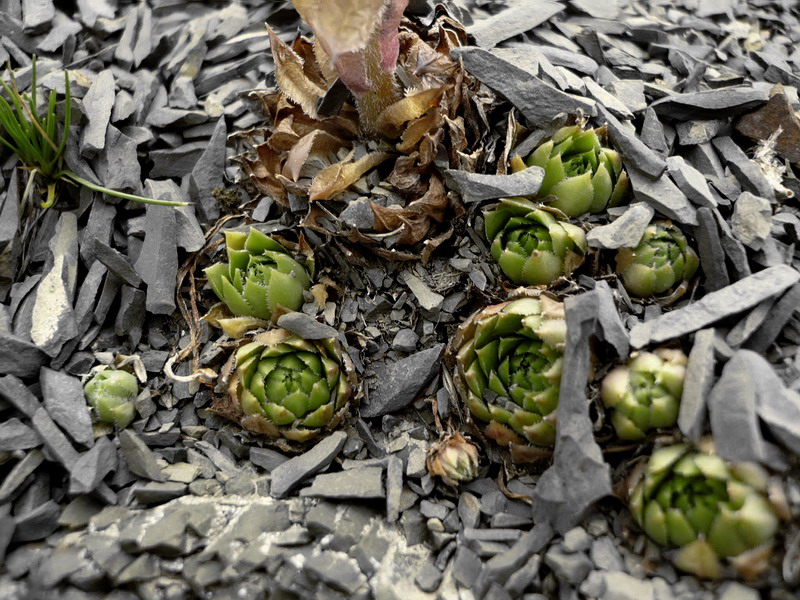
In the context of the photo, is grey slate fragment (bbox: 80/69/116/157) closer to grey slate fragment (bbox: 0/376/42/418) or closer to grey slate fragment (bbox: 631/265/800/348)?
grey slate fragment (bbox: 0/376/42/418)

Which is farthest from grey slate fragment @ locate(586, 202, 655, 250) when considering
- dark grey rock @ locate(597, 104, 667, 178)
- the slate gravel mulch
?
dark grey rock @ locate(597, 104, 667, 178)

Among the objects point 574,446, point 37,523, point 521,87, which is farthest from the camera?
point 521,87

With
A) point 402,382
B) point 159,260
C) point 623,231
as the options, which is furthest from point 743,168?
point 159,260

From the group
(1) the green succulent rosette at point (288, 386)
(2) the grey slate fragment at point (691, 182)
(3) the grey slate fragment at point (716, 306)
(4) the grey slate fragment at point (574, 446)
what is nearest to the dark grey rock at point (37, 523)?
(1) the green succulent rosette at point (288, 386)

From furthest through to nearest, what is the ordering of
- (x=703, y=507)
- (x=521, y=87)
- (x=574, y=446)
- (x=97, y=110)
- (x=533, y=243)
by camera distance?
1. (x=97, y=110)
2. (x=521, y=87)
3. (x=533, y=243)
4. (x=574, y=446)
5. (x=703, y=507)

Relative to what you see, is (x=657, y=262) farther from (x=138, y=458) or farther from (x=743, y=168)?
(x=138, y=458)
